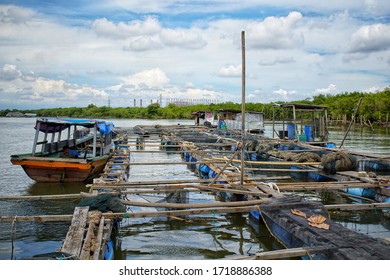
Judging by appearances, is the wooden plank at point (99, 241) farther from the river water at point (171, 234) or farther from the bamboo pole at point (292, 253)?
the bamboo pole at point (292, 253)

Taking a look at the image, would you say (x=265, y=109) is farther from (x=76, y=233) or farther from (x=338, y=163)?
(x=76, y=233)

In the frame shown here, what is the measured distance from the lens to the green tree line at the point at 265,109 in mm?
45938

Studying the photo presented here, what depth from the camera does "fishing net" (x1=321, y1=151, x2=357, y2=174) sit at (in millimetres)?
10312

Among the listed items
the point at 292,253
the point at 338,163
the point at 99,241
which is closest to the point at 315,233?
the point at 292,253

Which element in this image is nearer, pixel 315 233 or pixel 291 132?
pixel 315 233

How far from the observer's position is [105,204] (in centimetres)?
625

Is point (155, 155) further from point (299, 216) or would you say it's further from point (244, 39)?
point (299, 216)

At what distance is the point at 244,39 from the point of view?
24.2 feet

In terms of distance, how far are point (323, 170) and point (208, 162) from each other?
3.32 m

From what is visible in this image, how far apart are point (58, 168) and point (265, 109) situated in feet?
174

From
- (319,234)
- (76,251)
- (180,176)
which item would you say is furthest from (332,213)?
(180,176)

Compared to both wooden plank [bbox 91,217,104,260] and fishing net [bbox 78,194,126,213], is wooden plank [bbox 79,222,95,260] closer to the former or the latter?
wooden plank [bbox 91,217,104,260]

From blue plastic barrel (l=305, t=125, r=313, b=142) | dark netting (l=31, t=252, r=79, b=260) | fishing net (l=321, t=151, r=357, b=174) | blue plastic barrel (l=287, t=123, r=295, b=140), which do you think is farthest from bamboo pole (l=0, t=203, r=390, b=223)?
blue plastic barrel (l=287, t=123, r=295, b=140)

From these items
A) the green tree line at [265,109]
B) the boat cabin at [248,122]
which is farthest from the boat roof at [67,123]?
the green tree line at [265,109]
